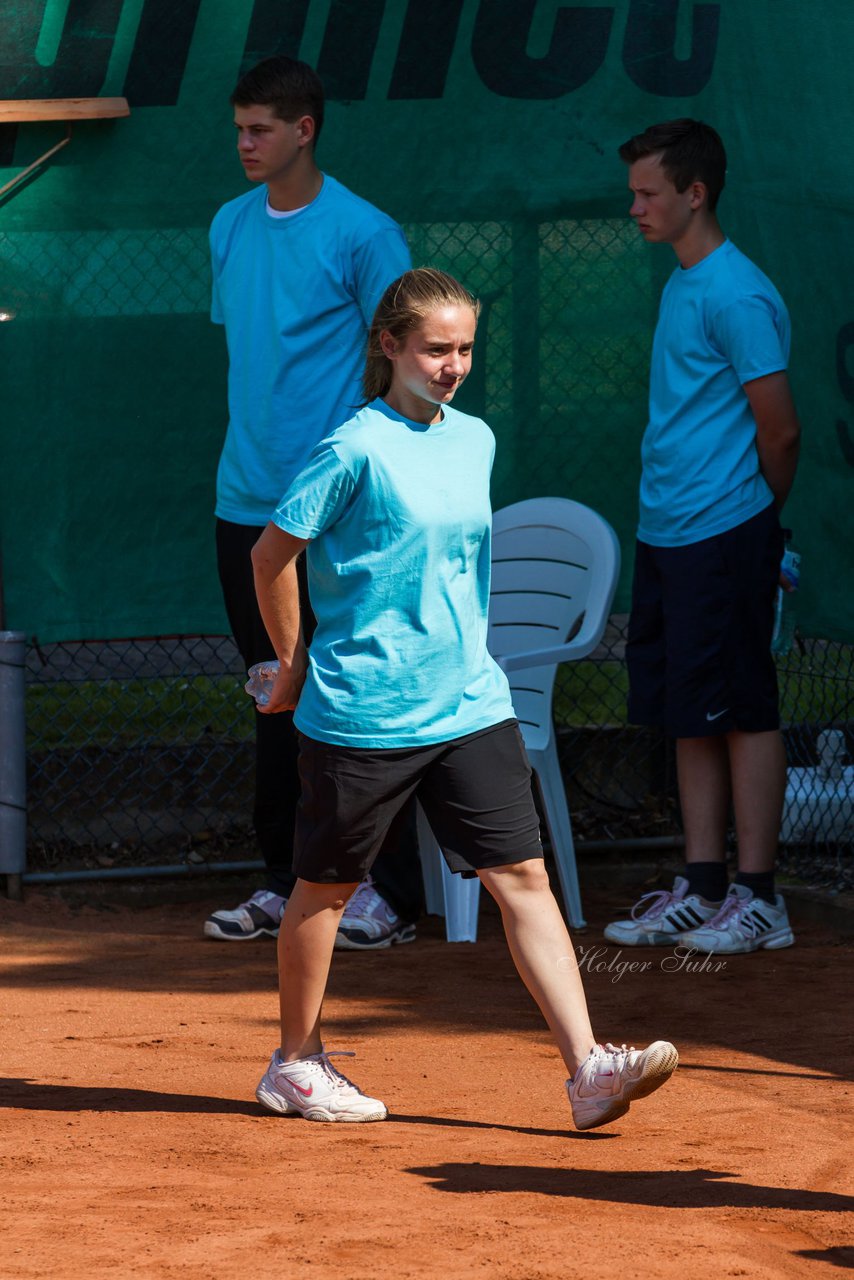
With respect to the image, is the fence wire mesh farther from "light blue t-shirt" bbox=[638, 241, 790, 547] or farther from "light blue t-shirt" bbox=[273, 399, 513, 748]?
"light blue t-shirt" bbox=[273, 399, 513, 748]

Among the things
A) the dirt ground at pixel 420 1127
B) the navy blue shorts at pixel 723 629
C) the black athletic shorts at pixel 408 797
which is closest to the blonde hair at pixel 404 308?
the black athletic shorts at pixel 408 797

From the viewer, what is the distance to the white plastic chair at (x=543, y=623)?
5.41 metres

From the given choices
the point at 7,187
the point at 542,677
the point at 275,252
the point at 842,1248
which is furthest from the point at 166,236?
the point at 842,1248

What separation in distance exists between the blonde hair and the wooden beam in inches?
91.1

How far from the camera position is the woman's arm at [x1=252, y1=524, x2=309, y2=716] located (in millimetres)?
3496

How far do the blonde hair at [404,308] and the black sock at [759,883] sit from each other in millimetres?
2177


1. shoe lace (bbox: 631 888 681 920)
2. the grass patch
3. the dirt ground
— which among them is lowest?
the dirt ground

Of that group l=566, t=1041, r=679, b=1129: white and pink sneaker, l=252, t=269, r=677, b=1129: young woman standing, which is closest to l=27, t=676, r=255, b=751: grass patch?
l=252, t=269, r=677, b=1129: young woman standing

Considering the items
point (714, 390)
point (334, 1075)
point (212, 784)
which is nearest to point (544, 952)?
point (334, 1075)

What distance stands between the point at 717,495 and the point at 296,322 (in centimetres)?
121

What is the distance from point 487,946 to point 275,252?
2.00 meters

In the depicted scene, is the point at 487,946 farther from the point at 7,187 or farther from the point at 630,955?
the point at 7,187

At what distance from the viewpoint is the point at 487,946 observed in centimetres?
535

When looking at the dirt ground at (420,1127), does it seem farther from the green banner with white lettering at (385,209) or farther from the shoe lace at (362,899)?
the green banner with white lettering at (385,209)
